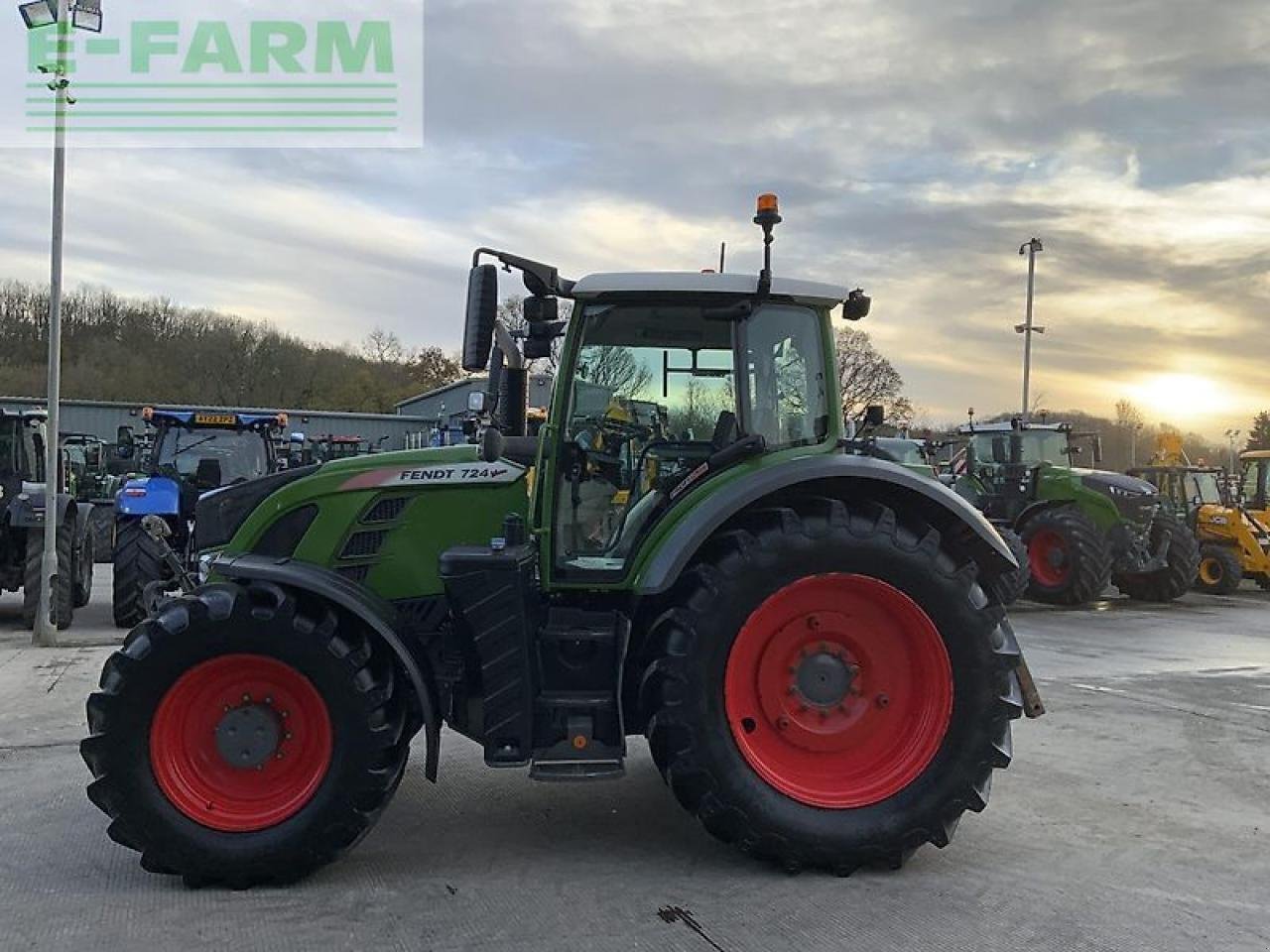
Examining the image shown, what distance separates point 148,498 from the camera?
10320mm

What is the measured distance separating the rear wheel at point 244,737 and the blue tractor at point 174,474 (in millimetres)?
6310

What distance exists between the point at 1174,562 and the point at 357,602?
13.3 meters

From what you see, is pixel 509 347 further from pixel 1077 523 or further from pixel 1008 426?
pixel 1008 426

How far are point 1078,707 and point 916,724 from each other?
3.44m

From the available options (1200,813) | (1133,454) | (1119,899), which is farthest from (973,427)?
(1133,454)

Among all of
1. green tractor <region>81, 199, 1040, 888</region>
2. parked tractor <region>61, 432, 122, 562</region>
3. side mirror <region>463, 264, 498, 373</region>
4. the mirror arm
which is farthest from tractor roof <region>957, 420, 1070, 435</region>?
parked tractor <region>61, 432, 122, 562</region>

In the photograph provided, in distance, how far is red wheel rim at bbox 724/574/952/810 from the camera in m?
3.99

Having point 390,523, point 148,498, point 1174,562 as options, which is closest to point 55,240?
point 148,498

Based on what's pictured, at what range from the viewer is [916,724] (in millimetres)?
4074

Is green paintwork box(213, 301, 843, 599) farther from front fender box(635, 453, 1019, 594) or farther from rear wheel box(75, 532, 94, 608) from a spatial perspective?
rear wheel box(75, 532, 94, 608)

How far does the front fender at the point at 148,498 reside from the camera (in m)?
10.2

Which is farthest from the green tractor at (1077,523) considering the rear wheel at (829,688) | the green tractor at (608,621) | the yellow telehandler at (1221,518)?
the rear wheel at (829,688)

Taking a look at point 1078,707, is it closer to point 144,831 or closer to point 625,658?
point 625,658

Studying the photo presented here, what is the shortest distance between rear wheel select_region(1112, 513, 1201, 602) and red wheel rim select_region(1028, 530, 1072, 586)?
1.63m
